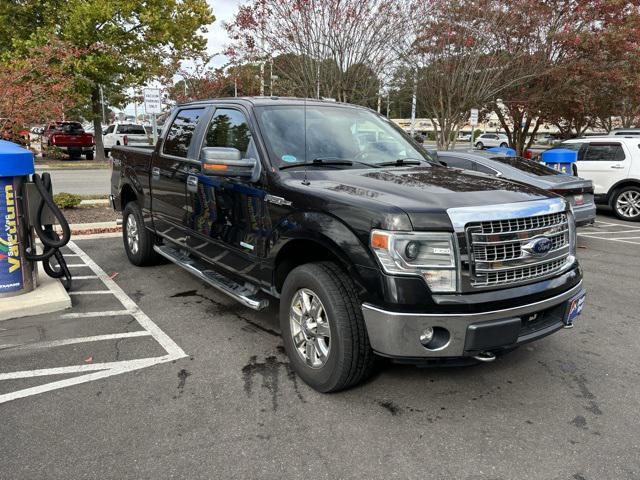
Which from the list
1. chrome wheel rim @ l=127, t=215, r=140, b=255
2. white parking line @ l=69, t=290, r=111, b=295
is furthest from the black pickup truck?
chrome wheel rim @ l=127, t=215, r=140, b=255

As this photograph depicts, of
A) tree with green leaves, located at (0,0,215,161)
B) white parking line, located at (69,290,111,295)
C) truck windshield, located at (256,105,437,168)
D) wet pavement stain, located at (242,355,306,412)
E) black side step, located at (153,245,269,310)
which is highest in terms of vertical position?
tree with green leaves, located at (0,0,215,161)

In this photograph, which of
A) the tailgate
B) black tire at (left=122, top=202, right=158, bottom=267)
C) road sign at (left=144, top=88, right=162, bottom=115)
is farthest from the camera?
the tailgate

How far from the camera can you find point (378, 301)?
2904 millimetres

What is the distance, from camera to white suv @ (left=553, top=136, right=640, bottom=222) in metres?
11.5

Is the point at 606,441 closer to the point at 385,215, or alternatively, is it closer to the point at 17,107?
the point at 385,215

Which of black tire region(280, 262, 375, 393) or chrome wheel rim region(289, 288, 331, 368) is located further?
chrome wheel rim region(289, 288, 331, 368)

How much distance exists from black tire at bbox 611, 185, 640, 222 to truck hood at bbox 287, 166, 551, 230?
9555 millimetres

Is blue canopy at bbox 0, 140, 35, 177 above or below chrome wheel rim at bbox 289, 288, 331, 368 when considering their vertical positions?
above

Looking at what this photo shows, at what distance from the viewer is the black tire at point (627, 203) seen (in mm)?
11547

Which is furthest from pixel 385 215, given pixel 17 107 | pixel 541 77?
pixel 541 77

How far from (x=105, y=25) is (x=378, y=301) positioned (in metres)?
20.4

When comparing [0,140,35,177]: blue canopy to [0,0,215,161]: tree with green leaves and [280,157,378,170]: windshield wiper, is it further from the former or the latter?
[0,0,215,161]: tree with green leaves

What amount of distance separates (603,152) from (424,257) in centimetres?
1121

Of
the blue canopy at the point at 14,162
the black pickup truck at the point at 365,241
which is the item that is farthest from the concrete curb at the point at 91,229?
the black pickup truck at the point at 365,241
